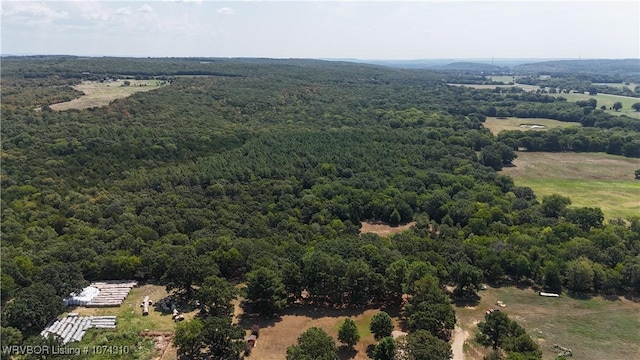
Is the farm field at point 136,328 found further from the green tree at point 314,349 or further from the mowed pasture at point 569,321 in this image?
the mowed pasture at point 569,321

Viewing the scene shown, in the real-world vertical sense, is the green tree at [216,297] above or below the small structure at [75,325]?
above

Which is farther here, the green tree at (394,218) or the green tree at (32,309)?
the green tree at (394,218)

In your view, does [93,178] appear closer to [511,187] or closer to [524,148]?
[511,187]

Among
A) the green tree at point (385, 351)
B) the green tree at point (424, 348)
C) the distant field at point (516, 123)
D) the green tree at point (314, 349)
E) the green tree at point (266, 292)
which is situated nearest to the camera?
the green tree at point (424, 348)

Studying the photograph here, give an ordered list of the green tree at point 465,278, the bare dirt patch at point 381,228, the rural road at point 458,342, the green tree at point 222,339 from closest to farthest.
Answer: the green tree at point 222,339 < the rural road at point 458,342 < the green tree at point 465,278 < the bare dirt patch at point 381,228

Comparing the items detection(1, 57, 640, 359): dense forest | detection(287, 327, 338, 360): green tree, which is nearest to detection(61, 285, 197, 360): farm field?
detection(1, 57, 640, 359): dense forest

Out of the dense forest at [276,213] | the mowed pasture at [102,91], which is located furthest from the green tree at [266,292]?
the mowed pasture at [102,91]
